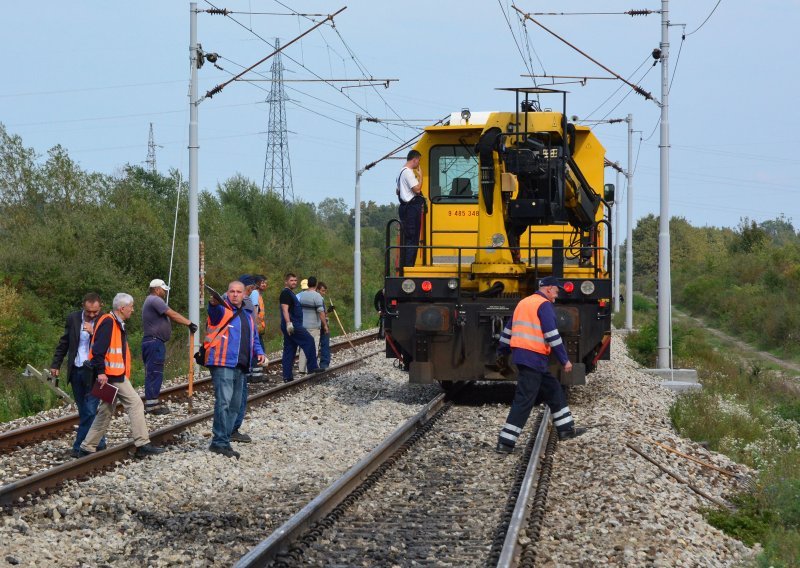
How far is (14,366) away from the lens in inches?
968

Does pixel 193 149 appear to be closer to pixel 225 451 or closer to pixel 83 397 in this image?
pixel 83 397

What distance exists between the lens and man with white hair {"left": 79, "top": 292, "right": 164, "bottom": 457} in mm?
9727

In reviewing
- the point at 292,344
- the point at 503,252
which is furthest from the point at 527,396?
the point at 292,344

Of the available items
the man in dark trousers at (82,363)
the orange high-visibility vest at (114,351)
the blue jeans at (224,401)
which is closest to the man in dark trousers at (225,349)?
the blue jeans at (224,401)

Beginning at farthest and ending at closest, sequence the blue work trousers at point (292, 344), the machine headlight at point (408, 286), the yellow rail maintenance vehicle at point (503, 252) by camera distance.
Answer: the blue work trousers at point (292, 344), the machine headlight at point (408, 286), the yellow rail maintenance vehicle at point (503, 252)

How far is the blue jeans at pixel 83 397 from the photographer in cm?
1004

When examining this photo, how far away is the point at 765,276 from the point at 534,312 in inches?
1851

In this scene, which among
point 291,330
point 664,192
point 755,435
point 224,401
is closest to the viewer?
point 224,401

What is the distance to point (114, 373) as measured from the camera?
9859 mm

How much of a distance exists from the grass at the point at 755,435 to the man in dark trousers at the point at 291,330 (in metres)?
6.09

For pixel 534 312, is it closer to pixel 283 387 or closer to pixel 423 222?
pixel 423 222

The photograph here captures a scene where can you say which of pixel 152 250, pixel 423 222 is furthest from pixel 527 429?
pixel 152 250

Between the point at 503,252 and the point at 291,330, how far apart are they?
5035 mm

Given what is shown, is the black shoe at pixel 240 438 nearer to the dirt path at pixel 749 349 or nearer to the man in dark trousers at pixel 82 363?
the man in dark trousers at pixel 82 363
